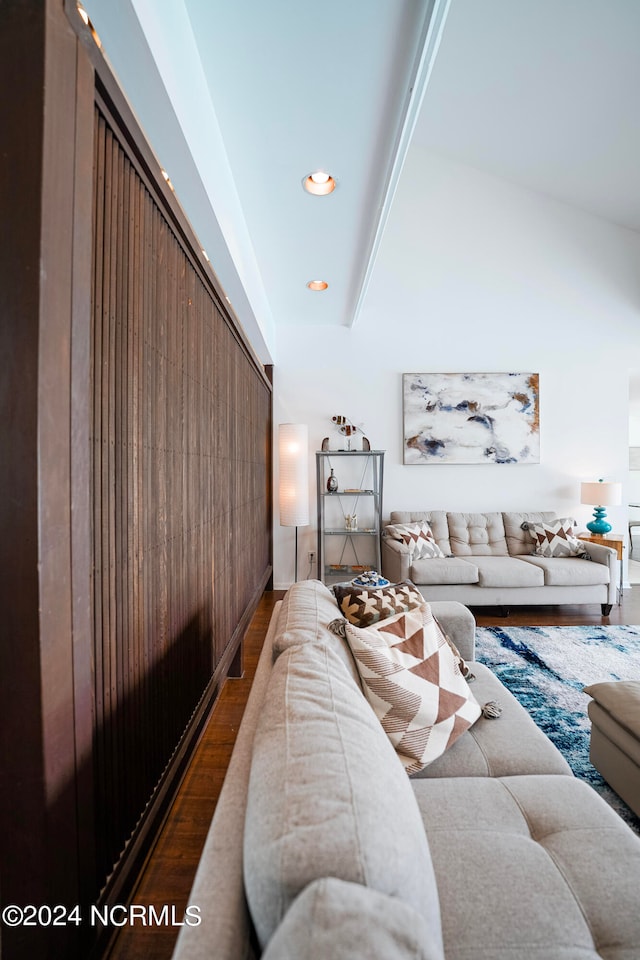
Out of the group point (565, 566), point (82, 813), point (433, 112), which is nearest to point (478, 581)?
point (565, 566)

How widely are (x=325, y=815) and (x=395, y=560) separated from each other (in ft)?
11.2

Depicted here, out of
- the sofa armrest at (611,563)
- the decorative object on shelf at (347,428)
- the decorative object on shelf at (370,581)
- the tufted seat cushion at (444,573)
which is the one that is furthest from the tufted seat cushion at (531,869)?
the decorative object on shelf at (347,428)

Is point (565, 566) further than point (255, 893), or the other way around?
point (565, 566)

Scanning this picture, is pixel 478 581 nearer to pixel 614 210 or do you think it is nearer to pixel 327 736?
pixel 327 736

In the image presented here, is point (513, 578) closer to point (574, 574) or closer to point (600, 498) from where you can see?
point (574, 574)

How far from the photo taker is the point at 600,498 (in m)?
4.16

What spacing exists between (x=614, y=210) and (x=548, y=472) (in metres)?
2.69

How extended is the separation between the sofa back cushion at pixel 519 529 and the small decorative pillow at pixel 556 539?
53 mm

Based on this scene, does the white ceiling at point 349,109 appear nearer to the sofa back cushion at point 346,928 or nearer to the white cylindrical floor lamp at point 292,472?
the white cylindrical floor lamp at point 292,472

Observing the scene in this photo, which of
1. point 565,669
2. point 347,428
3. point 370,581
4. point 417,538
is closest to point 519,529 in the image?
point 417,538

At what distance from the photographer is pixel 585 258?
4531 mm

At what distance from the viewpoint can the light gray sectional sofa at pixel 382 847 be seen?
473 millimetres

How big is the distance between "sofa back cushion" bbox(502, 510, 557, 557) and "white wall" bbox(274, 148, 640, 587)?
221mm

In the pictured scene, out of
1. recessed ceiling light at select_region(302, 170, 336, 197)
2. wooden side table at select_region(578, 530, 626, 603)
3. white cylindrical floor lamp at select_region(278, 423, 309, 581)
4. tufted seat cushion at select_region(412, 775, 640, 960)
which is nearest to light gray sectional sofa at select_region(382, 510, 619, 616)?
wooden side table at select_region(578, 530, 626, 603)
